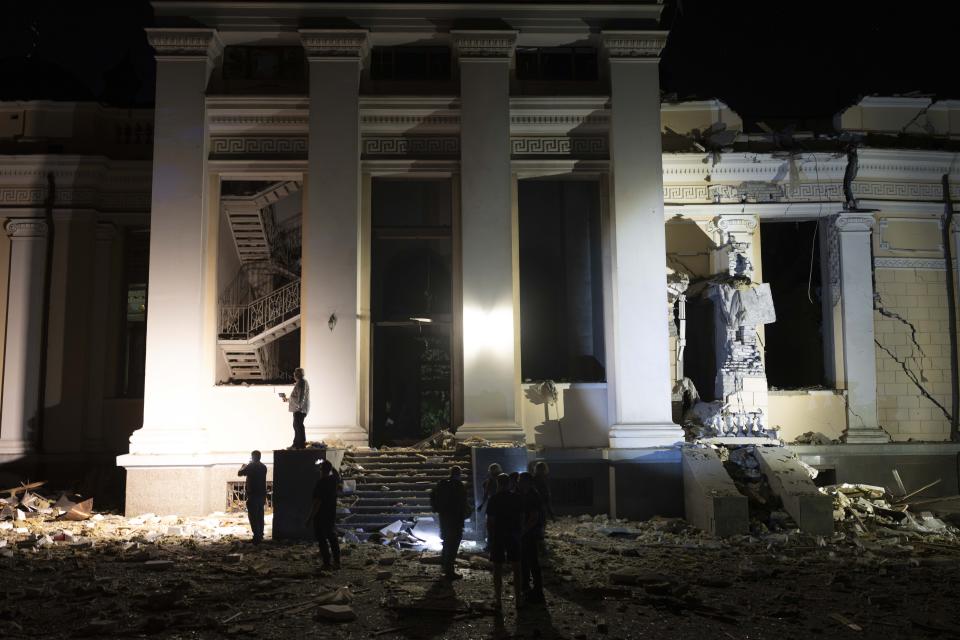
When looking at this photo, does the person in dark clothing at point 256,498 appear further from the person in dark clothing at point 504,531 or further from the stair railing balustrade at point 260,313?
the stair railing balustrade at point 260,313

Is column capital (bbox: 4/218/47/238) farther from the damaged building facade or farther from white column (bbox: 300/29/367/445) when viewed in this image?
white column (bbox: 300/29/367/445)

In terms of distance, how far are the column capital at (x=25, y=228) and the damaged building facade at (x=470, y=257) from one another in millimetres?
53

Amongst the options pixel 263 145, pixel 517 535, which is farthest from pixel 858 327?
pixel 263 145

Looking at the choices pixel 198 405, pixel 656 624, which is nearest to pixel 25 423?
pixel 198 405

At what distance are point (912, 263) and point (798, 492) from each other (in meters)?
8.65

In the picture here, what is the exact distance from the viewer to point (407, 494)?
614 inches

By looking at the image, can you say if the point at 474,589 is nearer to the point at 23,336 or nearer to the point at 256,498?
the point at 256,498

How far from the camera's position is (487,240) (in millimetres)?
18500

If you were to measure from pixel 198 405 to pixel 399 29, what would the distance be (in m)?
9.17

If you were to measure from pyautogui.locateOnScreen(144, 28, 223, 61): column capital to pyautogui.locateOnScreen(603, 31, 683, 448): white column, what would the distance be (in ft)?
28.1

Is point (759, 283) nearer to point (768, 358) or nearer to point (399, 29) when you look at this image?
point (768, 358)

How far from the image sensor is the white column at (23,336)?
20094 millimetres

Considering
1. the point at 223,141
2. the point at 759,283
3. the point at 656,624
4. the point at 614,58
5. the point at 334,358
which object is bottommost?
the point at 656,624

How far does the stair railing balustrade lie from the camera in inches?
794
